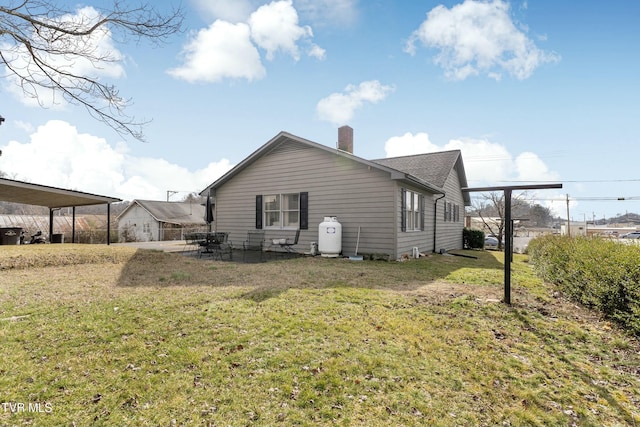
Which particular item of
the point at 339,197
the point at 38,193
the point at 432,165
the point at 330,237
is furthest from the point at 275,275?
the point at 38,193

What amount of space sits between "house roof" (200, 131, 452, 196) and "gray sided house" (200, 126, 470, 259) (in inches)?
1.2

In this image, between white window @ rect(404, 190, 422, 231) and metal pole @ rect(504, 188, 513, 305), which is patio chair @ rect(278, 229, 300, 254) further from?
metal pole @ rect(504, 188, 513, 305)

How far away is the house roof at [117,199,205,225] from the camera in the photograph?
3055 cm

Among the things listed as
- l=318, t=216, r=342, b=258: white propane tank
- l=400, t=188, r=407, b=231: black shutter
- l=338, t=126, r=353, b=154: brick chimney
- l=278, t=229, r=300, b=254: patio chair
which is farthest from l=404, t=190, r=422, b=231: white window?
l=338, t=126, r=353, b=154: brick chimney

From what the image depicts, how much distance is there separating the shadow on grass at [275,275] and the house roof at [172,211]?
23239mm

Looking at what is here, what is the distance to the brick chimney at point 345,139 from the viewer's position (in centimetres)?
1405

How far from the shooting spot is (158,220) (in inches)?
1179

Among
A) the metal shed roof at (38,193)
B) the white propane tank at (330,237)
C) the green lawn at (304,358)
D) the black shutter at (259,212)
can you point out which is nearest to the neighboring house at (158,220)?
the metal shed roof at (38,193)

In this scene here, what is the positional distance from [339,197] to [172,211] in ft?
88.2

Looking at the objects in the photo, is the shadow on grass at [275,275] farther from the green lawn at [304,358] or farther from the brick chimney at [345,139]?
the brick chimney at [345,139]

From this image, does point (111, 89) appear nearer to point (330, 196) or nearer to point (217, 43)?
point (217, 43)

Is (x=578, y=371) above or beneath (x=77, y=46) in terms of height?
beneath

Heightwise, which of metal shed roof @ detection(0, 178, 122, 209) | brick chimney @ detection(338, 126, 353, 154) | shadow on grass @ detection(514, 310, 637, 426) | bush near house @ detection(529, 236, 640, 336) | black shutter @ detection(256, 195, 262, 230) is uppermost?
brick chimney @ detection(338, 126, 353, 154)

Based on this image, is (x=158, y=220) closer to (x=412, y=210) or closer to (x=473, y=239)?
(x=412, y=210)
